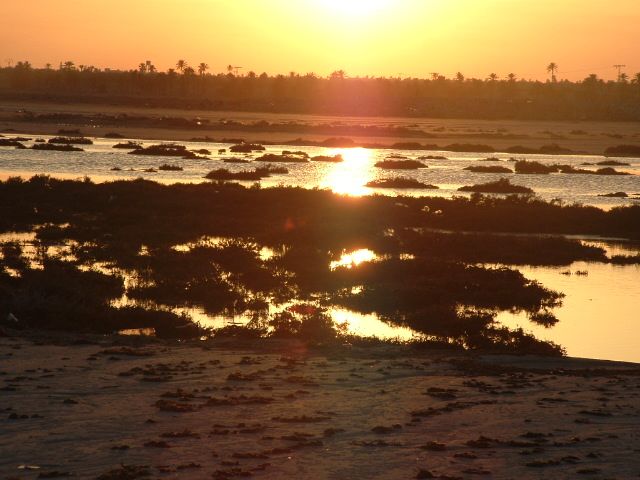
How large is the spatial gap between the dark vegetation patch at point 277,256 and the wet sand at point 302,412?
263cm

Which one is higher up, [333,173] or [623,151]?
[623,151]

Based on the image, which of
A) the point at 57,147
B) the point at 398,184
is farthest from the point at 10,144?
the point at 398,184

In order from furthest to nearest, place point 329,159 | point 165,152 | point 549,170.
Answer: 1. point 165,152
2. point 329,159
3. point 549,170

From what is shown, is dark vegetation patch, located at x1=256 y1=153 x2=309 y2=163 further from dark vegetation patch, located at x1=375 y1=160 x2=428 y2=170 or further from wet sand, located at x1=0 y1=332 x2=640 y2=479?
wet sand, located at x1=0 y1=332 x2=640 y2=479

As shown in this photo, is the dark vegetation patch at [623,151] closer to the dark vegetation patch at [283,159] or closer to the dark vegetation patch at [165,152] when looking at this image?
the dark vegetation patch at [283,159]

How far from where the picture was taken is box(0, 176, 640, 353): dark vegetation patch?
23000 millimetres

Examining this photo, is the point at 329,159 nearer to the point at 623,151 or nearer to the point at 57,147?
the point at 57,147

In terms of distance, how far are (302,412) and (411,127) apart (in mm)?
130355

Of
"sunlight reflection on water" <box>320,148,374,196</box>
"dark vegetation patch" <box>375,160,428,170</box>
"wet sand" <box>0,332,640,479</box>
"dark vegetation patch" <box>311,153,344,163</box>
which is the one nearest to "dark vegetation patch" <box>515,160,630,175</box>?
"dark vegetation patch" <box>375,160,428,170</box>

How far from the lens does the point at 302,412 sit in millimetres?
15117

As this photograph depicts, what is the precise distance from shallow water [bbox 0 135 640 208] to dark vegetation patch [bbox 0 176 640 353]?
30.8ft

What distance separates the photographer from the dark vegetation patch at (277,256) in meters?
23.0

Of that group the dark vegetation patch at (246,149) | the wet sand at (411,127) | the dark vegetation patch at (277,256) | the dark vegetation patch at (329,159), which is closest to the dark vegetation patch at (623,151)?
the wet sand at (411,127)

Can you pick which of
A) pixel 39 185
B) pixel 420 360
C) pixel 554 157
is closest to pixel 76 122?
pixel 554 157
